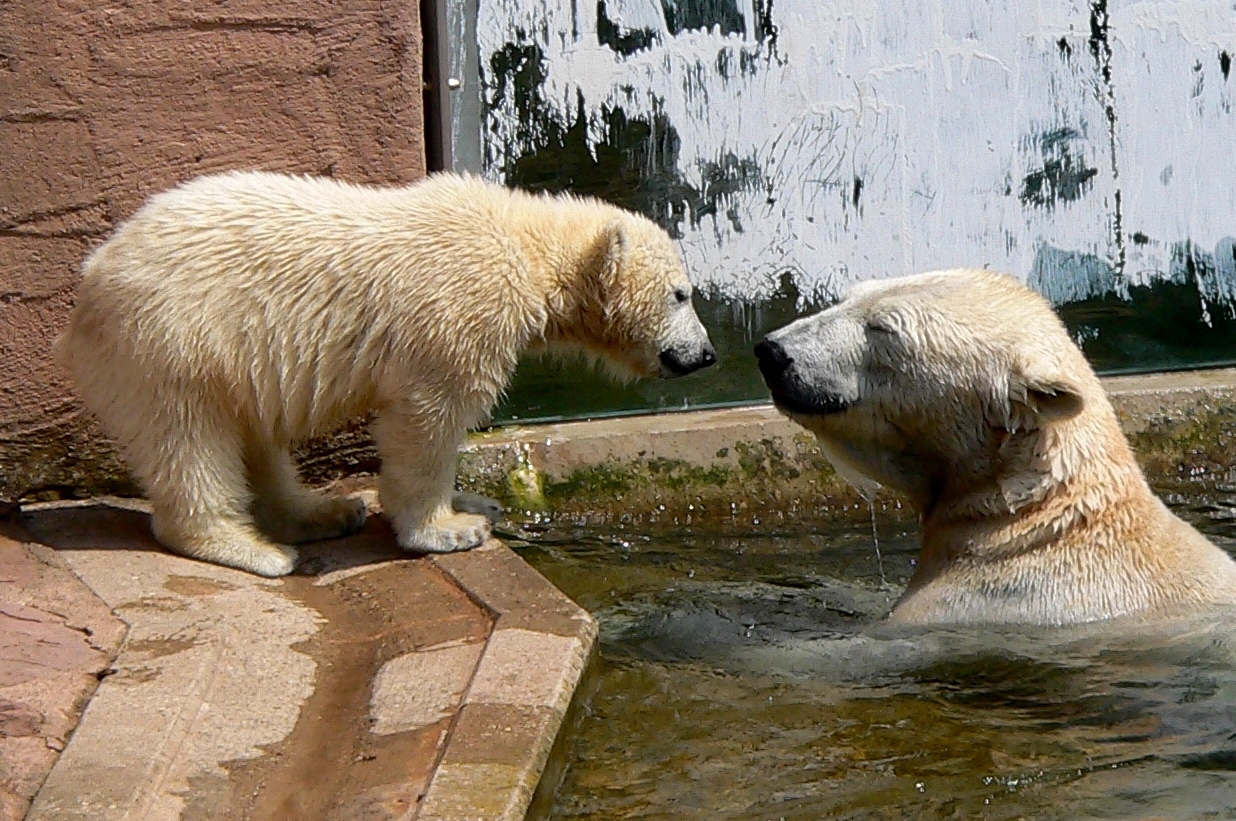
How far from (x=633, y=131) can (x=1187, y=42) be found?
202cm

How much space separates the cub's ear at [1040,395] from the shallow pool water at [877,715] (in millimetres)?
508

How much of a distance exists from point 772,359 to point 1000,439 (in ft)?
1.79

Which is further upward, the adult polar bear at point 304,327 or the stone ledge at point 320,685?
the adult polar bear at point 304,327

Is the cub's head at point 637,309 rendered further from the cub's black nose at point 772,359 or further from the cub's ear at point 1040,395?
the cub's ear at point 1040,395

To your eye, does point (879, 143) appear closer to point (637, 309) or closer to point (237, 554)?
point (637, 309)

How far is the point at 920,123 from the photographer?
226 inches

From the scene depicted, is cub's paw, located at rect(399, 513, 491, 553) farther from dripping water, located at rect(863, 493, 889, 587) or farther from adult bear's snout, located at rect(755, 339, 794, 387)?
dripping water, located at rect(863, 493, 889, 587)

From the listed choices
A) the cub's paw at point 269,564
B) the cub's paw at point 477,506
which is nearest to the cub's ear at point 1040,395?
the cub's paw at point 477,506

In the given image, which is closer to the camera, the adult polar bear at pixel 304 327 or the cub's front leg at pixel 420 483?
the adult polar bear at pixel 304 327

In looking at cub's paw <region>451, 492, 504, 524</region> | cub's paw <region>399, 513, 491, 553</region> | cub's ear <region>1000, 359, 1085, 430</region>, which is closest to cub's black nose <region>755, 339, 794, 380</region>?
cub's ear <region>1000, 359, 1085, 430</region>

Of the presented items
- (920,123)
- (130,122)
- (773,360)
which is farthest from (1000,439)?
(130,122)

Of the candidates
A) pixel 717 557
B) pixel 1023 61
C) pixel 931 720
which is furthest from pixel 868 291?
pixel 1023 61

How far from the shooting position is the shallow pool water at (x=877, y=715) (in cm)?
315

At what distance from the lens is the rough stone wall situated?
14.8 ft
